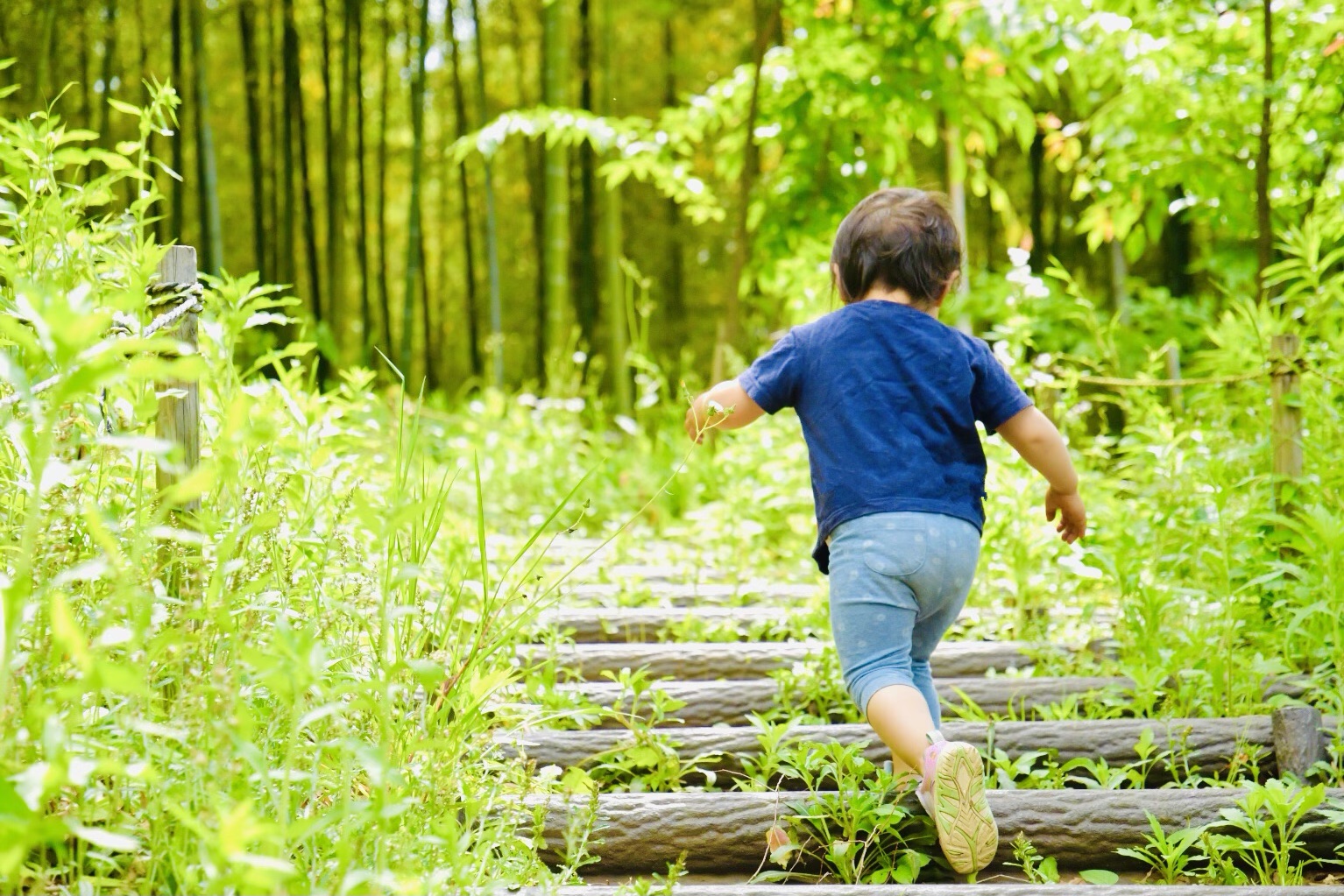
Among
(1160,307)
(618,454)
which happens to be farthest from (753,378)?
(1160,307)

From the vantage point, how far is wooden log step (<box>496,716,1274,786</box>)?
217 centimetres

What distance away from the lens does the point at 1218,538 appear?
8.49 ft

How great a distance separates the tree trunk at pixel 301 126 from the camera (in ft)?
32.0

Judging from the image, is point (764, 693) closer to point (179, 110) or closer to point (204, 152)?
point (204, 152)

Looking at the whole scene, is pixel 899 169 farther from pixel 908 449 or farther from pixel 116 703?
pixel 116 703

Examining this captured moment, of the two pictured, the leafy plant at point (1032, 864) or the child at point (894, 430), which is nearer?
the leafy plant at point (1032, 864)

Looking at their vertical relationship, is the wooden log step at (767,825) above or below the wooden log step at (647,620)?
above

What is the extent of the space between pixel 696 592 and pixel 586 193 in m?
8.57

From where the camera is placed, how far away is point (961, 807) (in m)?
1.71

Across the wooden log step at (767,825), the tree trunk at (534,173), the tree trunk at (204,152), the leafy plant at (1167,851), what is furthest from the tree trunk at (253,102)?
the leafy plant at (1167,851)

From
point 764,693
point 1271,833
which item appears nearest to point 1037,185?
point 764,693

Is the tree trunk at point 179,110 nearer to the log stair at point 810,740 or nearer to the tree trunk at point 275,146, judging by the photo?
the tree trunk at point 275,146

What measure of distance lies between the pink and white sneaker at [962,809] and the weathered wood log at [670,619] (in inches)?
52.7

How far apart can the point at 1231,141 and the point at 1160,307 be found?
2935 mm
